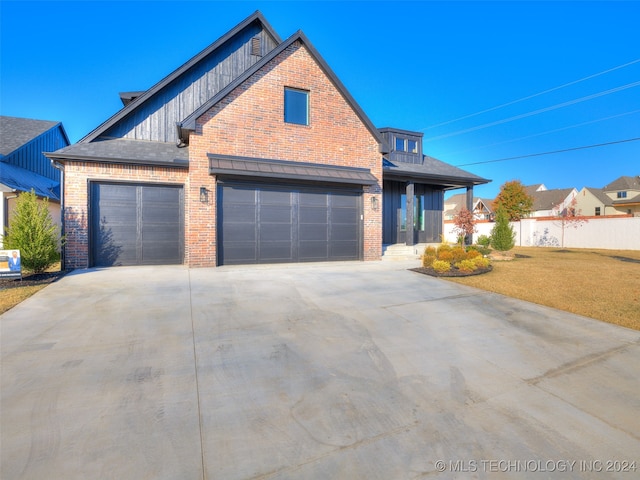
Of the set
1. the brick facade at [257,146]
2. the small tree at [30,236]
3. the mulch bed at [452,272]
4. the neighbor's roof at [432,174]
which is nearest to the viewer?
the small tree at [30,236]

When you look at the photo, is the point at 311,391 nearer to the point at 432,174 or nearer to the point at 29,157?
the point at 432,174

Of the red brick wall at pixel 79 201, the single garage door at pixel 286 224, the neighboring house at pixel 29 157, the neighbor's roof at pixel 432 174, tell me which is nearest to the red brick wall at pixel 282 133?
the single garage door at pixel 286 224

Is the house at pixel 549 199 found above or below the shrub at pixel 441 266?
above

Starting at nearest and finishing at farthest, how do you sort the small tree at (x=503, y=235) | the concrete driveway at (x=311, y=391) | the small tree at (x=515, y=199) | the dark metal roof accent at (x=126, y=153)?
the concrete driveway at (x=311, y=391) < the dark metal roof accent at (x=126, y=153) < the small tree at (x=503, y=235) < the small tree at (x=515, y=199)

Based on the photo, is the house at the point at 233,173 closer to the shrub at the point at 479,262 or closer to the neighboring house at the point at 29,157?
the shrub at the point at 479,262

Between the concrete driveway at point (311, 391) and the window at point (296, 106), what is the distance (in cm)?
757

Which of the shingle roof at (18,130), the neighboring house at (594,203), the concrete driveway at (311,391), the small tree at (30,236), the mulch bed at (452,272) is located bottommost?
the concrete driveway at (311,391)

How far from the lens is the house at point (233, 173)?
990 centimetres

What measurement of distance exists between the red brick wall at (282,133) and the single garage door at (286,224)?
48cm

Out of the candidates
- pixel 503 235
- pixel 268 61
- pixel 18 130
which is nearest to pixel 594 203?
pixel 503 235

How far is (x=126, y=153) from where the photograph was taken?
1029 cm

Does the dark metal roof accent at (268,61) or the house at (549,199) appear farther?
the house at (549,199)

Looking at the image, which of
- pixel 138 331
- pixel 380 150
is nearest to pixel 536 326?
pixel 138 331

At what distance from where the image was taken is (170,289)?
7.02 m
